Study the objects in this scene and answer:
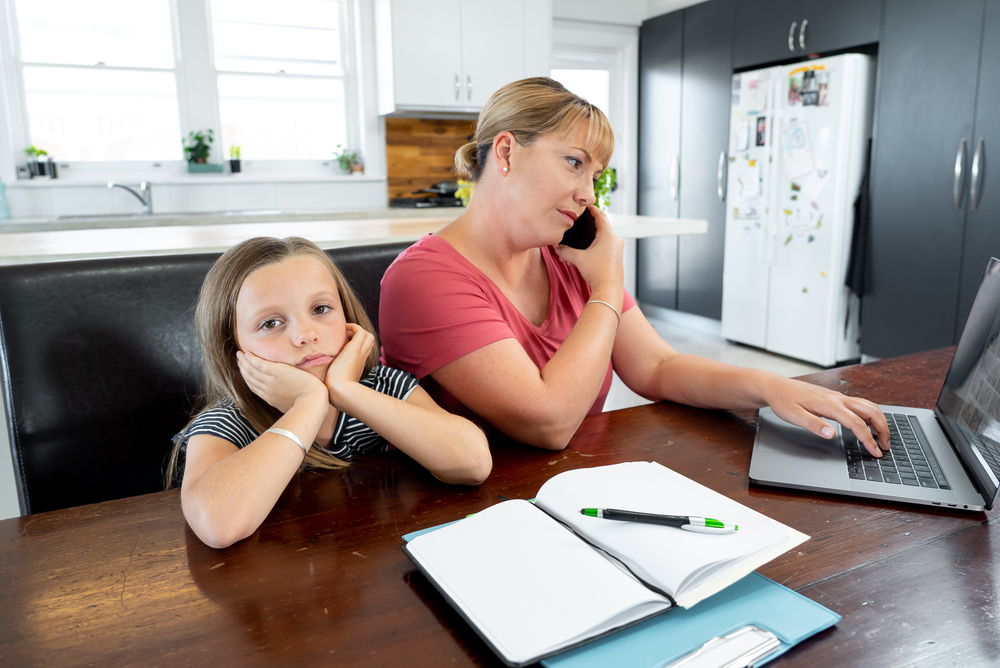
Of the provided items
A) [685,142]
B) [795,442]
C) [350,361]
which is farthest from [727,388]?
[685,142]

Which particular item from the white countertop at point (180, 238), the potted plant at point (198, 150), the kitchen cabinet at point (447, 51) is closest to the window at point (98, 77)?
the potted plant at point (198, 150)

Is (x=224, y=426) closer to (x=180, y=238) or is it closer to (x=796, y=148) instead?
(x=180, y=238)

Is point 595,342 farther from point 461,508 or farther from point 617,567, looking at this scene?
point 617,567

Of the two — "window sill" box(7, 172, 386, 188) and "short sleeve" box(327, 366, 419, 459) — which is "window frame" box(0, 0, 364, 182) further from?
"short sleeve" box(327, 366, 419, 459)

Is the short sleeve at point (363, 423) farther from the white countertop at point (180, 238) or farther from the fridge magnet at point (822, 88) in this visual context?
the fridge magnet at point (822, 88)

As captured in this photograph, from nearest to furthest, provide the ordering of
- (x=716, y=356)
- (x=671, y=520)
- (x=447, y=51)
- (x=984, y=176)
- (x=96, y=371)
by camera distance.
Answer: (x=671, y=520), (x=96, y=371), (x=984, y=176), (x=716, y=356), (x=447, y=51)

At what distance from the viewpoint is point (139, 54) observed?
4176 millimetres

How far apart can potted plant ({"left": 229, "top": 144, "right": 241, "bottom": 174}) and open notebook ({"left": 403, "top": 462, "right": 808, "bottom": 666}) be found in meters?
4.27

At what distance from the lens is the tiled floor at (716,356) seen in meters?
3.53

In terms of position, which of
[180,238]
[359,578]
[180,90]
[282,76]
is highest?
[282,76]

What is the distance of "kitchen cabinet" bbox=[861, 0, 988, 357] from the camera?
9.93 feet

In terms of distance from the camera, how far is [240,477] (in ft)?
2.45

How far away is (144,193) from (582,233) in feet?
12.1

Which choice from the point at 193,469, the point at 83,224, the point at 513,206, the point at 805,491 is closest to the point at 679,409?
the point at 805,491
